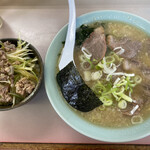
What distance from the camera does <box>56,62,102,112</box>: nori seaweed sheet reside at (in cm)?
114

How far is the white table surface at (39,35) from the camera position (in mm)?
1199

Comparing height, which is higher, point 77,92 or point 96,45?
A: point 96,45

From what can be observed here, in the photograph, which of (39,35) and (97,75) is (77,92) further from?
(39,35)

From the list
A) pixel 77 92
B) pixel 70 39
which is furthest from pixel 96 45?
pixel 77 92

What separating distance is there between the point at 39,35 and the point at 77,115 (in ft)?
2.61

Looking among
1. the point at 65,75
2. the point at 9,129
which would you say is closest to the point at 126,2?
the point at 65,75

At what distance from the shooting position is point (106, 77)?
4.11 feet

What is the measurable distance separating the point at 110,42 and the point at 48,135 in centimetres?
86

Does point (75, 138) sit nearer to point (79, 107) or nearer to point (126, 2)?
point (79, 107)

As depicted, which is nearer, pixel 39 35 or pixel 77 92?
pixel 77 92

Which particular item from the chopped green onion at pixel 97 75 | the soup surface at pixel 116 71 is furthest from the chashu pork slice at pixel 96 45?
the chopped green onion at pixel 97 75

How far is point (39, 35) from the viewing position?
1487 mm

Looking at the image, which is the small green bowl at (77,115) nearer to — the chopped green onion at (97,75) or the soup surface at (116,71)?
the soup surface at (116,71)

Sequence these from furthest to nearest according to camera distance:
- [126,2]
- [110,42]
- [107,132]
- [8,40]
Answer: [126,2], [110,42], [8,40], [107,132]
